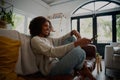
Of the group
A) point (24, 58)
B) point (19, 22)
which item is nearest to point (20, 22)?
point (19, 22)

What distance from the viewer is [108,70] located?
7.50 ft

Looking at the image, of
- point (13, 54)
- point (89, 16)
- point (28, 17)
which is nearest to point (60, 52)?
point (13, 54)

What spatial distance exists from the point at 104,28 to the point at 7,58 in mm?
4205

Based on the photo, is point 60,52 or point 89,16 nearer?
point 60,52

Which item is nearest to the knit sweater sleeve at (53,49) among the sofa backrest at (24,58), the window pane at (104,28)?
the sofa backrest at (24,58)

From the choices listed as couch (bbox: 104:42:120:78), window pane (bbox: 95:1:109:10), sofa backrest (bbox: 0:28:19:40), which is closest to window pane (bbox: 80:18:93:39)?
window pane (bbox: 95:1:109:10)

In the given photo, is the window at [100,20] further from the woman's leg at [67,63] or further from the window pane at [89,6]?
the woman's leg at [67,63]

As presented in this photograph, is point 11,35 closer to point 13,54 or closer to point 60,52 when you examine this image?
point 13,54

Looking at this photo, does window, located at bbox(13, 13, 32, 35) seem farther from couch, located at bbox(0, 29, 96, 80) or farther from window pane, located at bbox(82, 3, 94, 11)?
couch, located at bbox(0, 29, 96, 80)

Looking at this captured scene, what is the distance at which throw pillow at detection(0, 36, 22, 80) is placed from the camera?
79cm

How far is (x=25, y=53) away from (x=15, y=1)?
3.18 metres

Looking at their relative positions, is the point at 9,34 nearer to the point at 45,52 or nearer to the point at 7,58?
the point at 7,58

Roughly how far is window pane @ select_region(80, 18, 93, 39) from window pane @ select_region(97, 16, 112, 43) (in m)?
0.31

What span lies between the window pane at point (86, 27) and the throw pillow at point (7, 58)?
4.07 metres
